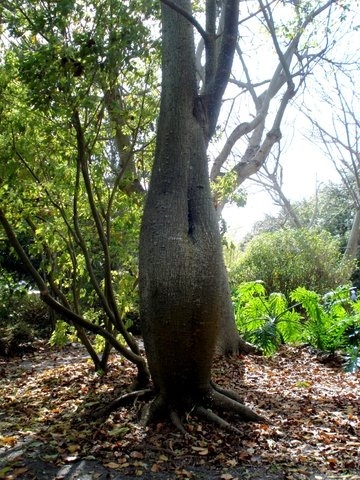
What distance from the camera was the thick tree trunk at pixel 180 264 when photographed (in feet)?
13.0

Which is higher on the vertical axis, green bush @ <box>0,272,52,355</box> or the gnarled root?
green bush @ <box>0,272,52,355</box>

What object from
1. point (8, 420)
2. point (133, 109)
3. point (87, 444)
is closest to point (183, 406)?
point (87, 444)

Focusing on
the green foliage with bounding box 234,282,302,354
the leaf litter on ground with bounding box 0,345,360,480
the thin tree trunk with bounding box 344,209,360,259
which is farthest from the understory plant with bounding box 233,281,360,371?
the thin tree trunk with bounding box 344,209,360,259

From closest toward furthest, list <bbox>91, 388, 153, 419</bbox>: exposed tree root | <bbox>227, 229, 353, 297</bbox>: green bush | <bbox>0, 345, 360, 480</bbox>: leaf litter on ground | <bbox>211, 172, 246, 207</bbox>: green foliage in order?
<bbox>0, 345, 360, 480</bbox>: leaf litter on ground < <bbox>91, 388, 153, 419</bbox>: exposed tree root < <bbox>211, 172, 246, 207</bbox>: green foliage < <bbox>227, 229, 353, 297</bbox>: green bush

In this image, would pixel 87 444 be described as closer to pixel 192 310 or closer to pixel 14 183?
pixel 192 310

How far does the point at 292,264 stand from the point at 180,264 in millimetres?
8497

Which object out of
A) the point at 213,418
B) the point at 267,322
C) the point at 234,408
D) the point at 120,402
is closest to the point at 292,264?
the point at 267,322

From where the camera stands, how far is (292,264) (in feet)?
39.4

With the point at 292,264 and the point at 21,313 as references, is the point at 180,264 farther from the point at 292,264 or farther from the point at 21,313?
the point at 292,264

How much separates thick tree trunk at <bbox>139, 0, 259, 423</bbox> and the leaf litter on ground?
352 mm

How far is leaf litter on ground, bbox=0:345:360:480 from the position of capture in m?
3.43

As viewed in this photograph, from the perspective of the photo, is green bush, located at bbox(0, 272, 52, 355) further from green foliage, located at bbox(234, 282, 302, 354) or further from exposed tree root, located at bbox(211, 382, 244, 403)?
exposed tree root, located at bbox(211, 382, 244, 403)

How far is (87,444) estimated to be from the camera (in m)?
3.80

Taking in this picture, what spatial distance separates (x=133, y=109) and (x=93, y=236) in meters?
1.87
